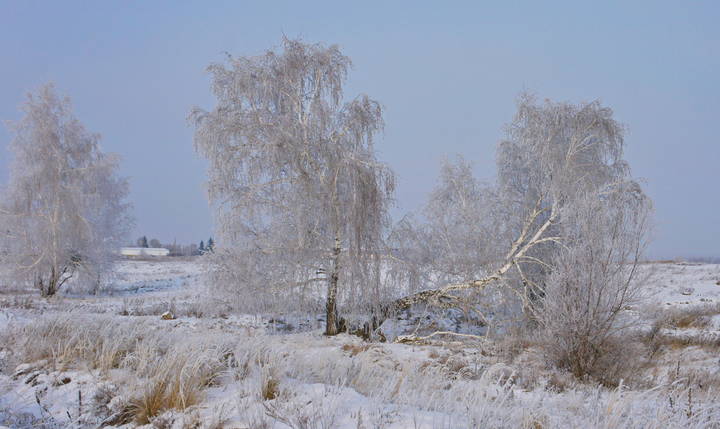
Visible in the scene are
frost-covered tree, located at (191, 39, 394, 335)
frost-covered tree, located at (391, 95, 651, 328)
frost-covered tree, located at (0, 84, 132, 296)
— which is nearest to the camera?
frost-covered tree, located at (191, 39, 394, 335)

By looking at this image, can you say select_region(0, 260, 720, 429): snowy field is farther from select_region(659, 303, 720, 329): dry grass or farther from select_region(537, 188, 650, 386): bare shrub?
select_region(659, 303, 720, 329): dry grass

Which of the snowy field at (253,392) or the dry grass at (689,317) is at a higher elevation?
the snowy field at (253,392)

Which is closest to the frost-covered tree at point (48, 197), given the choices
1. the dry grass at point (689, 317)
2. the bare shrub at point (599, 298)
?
the bare shrub at point (599, 298)

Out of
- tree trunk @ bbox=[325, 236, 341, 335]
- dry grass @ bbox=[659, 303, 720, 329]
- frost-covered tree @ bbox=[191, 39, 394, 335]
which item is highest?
frost-covered tree @ bbox=[191, 39, 394, 335]

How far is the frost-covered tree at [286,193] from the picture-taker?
11.2m

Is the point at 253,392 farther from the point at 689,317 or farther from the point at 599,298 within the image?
the point at 689,317

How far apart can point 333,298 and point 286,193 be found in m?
2.98

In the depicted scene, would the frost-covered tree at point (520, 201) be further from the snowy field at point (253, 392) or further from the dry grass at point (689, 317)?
the snowy field at point (253, 392)

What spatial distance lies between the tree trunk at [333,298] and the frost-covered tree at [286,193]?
0.03m

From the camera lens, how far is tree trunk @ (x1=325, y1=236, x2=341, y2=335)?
37.9 feet

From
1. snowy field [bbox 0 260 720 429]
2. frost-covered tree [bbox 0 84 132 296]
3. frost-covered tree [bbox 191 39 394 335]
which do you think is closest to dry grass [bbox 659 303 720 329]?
snowy field [bbox 0 260 720 429]

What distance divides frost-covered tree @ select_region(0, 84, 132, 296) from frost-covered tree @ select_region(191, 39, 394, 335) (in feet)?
40.5

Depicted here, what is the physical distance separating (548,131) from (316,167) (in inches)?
303

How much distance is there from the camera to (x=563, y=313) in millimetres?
7266
